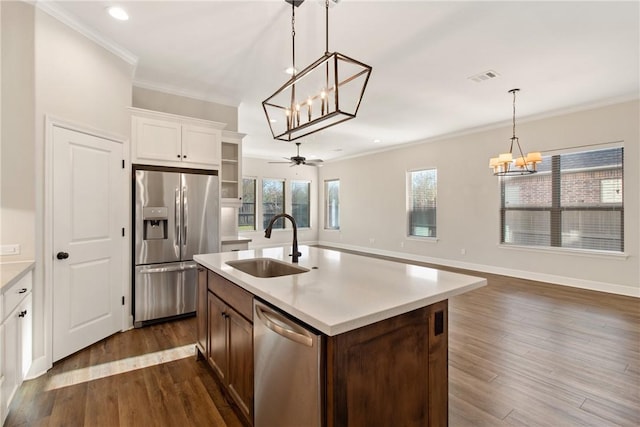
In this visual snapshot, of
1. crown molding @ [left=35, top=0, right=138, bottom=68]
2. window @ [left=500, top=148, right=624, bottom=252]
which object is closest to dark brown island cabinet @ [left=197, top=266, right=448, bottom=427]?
crown molding @ [left=35, top=0, right=138, bottom=68]

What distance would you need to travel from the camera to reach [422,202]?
753cm

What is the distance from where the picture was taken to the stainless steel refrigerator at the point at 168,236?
3367 mm

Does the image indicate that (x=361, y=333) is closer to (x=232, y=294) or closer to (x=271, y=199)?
(x=232, y=294)

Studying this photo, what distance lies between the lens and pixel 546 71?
3666 mm

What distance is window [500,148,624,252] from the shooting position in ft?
15.5

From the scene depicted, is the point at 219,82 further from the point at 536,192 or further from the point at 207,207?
the point at 536,192

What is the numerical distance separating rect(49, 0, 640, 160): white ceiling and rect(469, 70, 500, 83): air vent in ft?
0.24

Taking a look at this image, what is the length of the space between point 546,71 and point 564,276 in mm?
3402

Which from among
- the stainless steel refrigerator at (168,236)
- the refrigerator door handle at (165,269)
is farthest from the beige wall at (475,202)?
the refrigerator door handle at (165,269)

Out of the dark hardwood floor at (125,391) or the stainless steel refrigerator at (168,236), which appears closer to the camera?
the dark hardwood floor at (125,391)

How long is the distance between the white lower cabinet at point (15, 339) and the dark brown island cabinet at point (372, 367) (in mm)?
1224

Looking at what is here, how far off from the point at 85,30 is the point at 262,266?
106 inches

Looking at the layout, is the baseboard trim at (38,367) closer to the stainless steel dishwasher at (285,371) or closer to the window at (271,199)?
the stainless steel dishwasher at (285,371)

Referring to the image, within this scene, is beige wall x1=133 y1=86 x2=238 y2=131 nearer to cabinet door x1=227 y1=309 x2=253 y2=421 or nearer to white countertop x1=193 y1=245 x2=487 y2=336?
white countertop x1=193 y1=245 x2=487 y2=336
